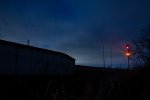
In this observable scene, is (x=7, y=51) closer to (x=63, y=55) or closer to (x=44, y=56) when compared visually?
(x=44, y=56)

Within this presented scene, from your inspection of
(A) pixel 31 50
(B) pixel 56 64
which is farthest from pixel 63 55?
(A) pixel 31 50

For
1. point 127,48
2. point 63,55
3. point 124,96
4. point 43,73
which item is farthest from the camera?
point 63,55

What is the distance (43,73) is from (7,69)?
6.49 metres

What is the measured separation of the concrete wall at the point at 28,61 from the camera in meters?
21.6

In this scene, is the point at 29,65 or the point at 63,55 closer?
the point at 29,65

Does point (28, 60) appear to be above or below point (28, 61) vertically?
above

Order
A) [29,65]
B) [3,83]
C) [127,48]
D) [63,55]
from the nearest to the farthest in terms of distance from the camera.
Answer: [3,83], [127,48], [29,65], [63,55]

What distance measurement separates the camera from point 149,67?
19.2 meters

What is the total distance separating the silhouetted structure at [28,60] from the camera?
2164 centimetres

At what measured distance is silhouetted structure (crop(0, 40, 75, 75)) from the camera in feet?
71.0

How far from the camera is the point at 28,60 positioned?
82.4 ft

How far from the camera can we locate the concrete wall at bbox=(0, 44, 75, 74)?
71.0 feet

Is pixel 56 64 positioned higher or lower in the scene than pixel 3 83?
higher

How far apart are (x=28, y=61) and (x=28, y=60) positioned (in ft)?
0.38
